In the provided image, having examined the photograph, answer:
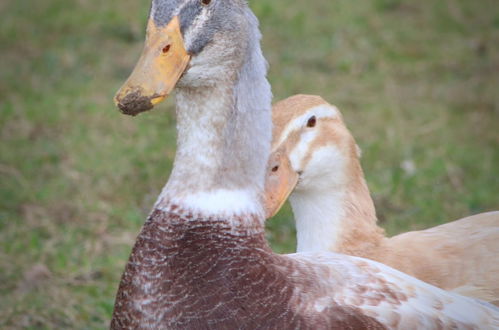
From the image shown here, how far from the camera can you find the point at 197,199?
108 inches

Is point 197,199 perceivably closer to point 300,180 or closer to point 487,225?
point 300,180

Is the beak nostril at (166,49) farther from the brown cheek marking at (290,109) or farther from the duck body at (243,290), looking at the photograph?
the brown cheek marking at (290,109)

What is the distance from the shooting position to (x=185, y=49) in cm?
263

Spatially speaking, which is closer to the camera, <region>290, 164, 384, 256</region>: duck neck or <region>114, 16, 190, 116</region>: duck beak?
<region>114, 16, 190, 116</region>: duck beak

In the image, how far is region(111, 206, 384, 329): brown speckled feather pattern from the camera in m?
2.61

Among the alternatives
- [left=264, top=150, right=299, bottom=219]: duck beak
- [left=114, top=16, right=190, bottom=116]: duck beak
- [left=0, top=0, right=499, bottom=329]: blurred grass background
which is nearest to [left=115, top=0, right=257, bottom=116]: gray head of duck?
[left=114, top=16, right=190, bottom=116]: duck beak

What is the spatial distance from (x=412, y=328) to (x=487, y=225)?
1.12 metres

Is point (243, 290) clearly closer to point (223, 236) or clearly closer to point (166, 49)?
point (223, 236)

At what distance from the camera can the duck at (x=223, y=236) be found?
262 centimetres

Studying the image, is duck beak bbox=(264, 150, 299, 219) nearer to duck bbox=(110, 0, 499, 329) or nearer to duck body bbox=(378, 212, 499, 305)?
duck body bbox=(378, 212, 499, 305)

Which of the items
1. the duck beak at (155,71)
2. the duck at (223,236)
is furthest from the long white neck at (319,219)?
the duck beak at (155,71)

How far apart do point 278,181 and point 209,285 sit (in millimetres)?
948

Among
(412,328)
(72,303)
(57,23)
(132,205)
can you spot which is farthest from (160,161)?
(412,328)

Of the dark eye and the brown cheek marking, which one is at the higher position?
the brown cheek marking
